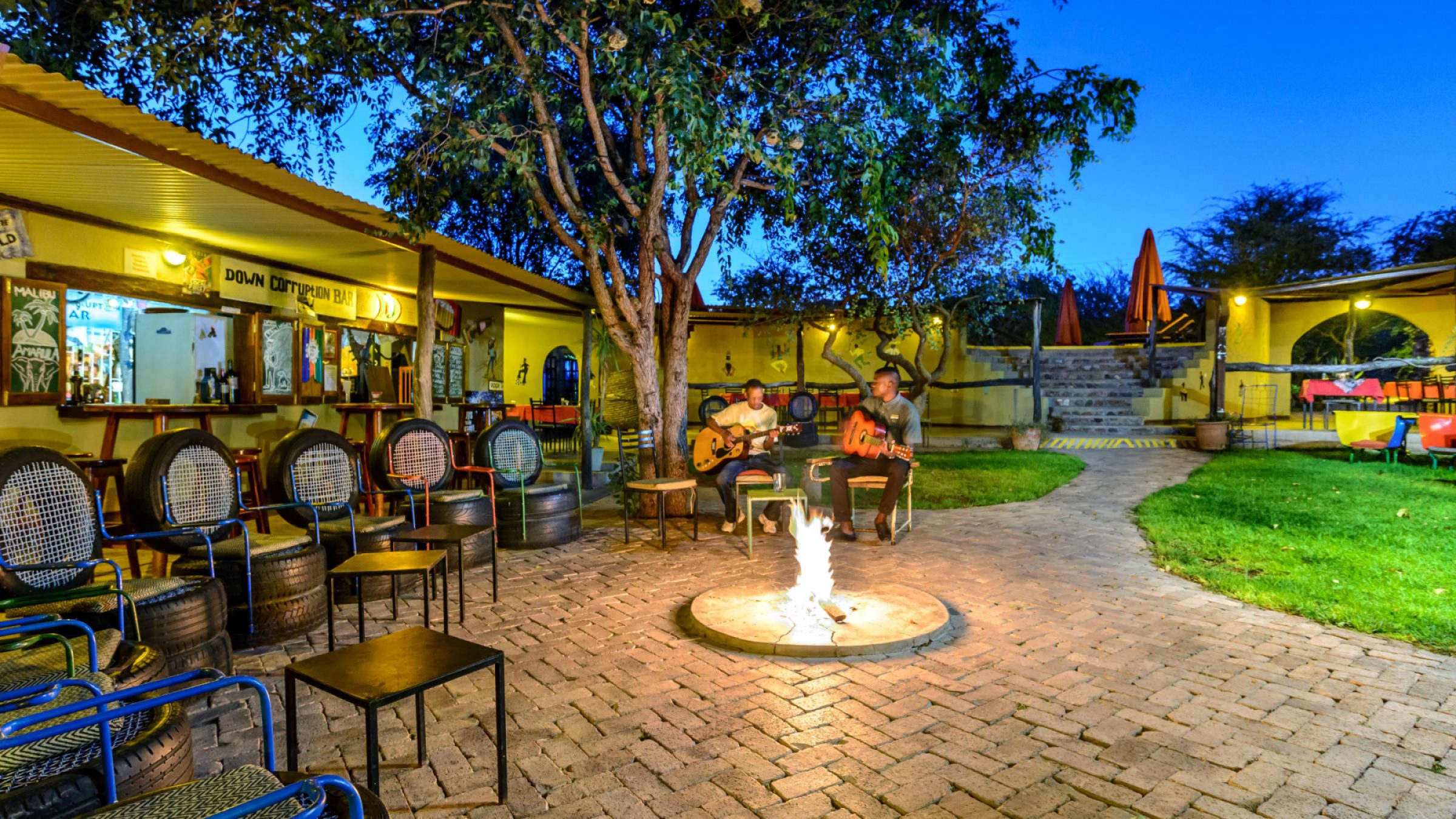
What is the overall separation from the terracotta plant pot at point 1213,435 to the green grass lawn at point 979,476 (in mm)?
2366

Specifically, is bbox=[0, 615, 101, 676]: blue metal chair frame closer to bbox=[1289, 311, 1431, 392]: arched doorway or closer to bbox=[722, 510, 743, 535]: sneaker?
bbox=[722, 510, 743, 535]: sneaker

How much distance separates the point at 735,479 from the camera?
7.54 meters

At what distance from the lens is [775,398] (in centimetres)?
1920

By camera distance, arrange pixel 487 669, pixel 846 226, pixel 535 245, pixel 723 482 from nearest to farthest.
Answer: pixel 487 669 → pixel 723 482 → pixel 846 226 → pixel 535 245

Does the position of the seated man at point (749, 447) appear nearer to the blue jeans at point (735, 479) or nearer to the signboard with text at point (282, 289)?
the blue jeans at point (735, 479)

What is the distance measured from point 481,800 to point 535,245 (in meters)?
17.7

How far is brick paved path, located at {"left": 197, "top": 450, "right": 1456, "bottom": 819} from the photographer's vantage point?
2691 millimetres

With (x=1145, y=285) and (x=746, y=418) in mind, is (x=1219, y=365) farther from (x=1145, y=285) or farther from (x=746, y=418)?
(x=746, y=418)

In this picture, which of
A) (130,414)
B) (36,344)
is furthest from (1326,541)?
(36,344)

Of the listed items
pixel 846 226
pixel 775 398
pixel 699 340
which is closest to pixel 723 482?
pixel 846 226

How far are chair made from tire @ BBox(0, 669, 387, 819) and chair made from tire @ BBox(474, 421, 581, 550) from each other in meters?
4.76

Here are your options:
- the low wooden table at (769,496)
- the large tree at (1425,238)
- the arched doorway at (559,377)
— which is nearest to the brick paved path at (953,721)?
the low wooden table at (769,496)

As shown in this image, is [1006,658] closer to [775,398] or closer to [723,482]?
[723,482]

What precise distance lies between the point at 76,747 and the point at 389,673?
756 mm
